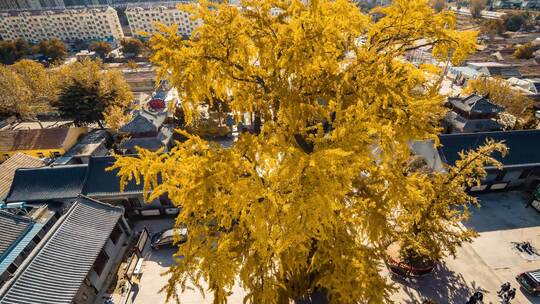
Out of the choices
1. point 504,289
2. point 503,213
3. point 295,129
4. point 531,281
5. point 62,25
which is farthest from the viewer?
point 62,25

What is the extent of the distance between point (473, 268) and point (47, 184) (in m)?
29.7

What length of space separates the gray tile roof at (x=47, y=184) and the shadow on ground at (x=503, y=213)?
1132 inches

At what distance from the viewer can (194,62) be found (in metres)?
7.10

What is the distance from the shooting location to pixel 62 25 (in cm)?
9888

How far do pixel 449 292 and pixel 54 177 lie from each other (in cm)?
2775

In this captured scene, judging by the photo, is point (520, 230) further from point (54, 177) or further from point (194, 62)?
point (54, 177)

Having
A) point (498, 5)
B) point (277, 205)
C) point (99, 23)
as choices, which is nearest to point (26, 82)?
point (277, 205)

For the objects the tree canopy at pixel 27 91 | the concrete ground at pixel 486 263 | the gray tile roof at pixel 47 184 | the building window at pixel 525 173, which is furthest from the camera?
the tree canopy at pixel 27 91

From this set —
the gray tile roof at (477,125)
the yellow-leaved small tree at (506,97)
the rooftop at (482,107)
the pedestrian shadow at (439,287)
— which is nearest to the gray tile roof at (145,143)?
the pedestrian shadow at (439,287)

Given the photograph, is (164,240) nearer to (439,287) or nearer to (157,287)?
(157,287)

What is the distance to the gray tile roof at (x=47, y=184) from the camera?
67.0 feet

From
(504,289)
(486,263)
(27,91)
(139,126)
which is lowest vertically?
(504,289)

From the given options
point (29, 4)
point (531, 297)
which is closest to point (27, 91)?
point (531, 297)

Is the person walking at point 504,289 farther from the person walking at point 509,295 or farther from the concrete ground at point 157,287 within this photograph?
the concrete ground at point 157,287
